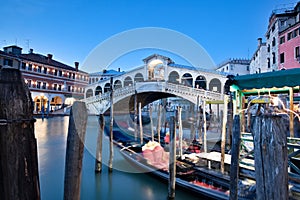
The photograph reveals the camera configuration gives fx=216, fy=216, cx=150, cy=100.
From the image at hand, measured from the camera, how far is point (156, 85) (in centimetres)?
1189

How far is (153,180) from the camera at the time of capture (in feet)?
14.1

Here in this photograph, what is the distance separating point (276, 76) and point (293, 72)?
20cm

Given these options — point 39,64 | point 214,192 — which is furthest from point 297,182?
point 39,64

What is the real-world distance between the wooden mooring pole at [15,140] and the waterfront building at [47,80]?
16.6 m

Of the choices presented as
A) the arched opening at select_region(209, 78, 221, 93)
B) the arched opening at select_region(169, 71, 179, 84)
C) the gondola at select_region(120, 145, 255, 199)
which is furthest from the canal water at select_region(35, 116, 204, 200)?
the arched opening at select_region(209, 78, 221, 93)

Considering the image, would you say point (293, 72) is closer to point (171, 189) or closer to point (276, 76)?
point (276, 76)

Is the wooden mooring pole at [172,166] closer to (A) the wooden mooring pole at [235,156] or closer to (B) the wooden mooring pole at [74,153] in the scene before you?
(A) the wooden mooring pole at [235,156]

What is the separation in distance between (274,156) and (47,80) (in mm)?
20008

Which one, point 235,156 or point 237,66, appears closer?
point 235,156

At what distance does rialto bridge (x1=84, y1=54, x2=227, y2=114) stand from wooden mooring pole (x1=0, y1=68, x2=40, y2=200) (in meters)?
10.4

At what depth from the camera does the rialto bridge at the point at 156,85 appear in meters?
11.6

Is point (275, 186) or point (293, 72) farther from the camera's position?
point (293, 72)

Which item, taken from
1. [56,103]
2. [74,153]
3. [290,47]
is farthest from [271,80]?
[56,103]

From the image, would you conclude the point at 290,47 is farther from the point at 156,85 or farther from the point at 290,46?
the point at 156,85
